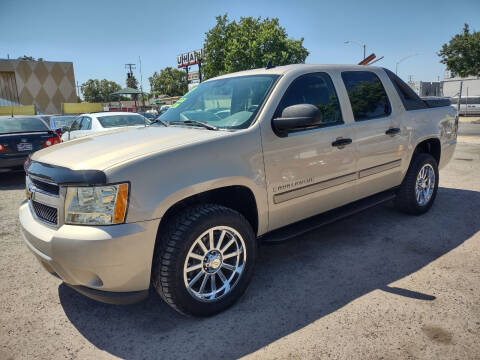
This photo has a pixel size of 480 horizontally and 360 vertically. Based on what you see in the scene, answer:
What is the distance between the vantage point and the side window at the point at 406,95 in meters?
4.28

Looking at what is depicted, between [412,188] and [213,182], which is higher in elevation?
[213,182]

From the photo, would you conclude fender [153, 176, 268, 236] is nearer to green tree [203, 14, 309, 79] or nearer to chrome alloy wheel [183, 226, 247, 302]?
chrome alloy wheel [183, 226, 247, 302]

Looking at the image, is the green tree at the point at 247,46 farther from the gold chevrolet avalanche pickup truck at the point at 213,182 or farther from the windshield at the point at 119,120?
the gold chevrolet avalanche pickup truck at the point at 213,182

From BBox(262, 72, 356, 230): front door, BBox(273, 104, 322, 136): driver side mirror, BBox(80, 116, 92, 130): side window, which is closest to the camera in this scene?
BBox(273, 104, 322, 136): driver side mirror

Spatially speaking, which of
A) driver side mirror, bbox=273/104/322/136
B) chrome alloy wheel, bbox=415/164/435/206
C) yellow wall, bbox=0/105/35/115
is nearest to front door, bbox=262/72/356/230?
driver side mirror, bbox=273/104/322/136

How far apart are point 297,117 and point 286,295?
144cm

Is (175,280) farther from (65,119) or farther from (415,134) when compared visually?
(65,119)

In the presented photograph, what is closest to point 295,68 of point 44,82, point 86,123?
point 86,123

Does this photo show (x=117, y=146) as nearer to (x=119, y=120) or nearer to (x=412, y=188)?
(x=412, y=188)

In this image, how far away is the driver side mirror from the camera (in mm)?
2797

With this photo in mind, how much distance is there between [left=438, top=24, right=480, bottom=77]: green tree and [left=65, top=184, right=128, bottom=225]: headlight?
2954cm

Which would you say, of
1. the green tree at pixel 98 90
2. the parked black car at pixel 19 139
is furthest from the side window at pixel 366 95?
the green tree at pixel 98 90

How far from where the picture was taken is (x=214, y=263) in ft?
8.89

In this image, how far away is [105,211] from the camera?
7.31 ft
